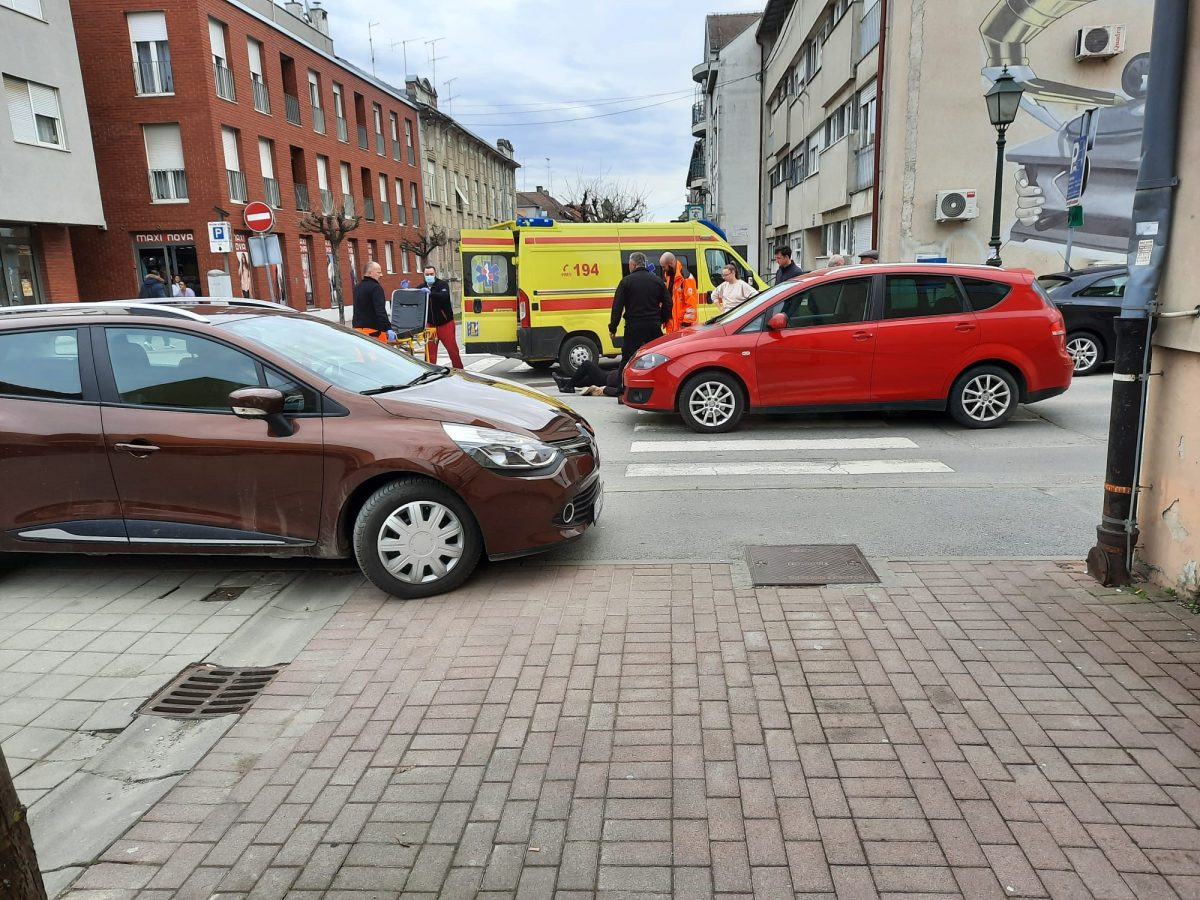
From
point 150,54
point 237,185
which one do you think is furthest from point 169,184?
point 150,54

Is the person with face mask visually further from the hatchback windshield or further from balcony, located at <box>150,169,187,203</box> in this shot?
balcony, located at <box>150,169,187,203</box>

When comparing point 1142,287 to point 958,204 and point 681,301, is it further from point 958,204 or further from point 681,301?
point 958,204

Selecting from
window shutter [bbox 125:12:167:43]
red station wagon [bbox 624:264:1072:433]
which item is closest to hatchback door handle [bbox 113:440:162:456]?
red station wagon [bbox 624:264:1072:433]

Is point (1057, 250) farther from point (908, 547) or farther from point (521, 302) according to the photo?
point (908, 547)

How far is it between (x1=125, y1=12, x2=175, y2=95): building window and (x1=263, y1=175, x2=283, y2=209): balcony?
4.60 m

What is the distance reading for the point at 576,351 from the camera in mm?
14578

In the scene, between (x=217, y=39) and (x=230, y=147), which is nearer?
(x=217, y=39)

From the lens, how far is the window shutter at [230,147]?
28172 mm

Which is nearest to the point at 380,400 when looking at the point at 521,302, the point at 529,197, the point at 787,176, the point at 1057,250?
the point at 521,302

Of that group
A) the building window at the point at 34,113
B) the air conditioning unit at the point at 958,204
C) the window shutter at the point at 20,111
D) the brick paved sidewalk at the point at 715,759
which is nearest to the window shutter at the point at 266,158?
the building window at the point at 34,113

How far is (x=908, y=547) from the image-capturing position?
5.23 metres

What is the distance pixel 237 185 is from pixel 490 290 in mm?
18339

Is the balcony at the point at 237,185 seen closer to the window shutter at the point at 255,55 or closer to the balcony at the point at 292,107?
the window shutter at the point at 255,55

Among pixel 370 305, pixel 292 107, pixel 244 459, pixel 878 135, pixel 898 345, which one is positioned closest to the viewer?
pixel 244 459
